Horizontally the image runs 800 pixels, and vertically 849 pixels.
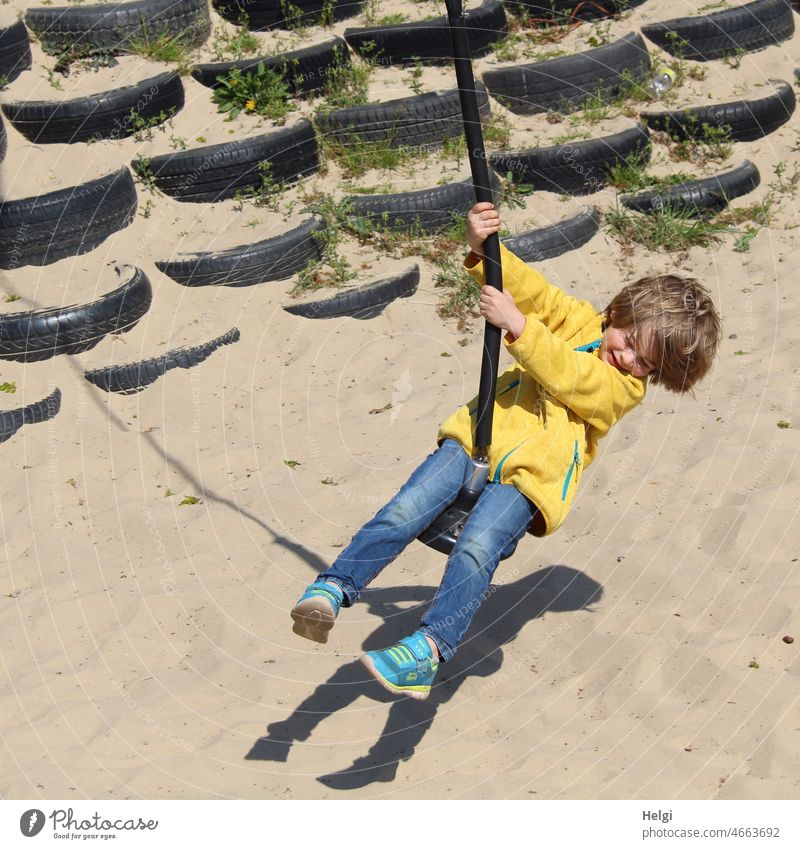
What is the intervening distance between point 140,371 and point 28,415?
689 millimetres

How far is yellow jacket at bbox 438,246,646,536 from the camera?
3.69 m

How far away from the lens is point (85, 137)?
7.75m

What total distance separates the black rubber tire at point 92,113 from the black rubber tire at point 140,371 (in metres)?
2.10

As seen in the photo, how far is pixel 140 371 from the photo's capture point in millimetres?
6484

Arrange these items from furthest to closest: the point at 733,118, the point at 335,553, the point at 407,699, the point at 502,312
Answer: the point at 733,118 < the point at 335,553 < the point at 407,699 < the point at 502,312

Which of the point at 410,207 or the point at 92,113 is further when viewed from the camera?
the point at 92,113

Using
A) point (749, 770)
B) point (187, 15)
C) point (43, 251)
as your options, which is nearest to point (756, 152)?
point (187, 15)

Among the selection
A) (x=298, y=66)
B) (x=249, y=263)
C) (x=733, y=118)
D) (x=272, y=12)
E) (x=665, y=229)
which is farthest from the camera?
(x=272, y=12)

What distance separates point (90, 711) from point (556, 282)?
4.10 m

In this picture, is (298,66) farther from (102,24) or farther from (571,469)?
(571,469)

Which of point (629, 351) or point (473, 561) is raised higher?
point (629, 351)

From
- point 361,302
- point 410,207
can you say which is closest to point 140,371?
point 361,302

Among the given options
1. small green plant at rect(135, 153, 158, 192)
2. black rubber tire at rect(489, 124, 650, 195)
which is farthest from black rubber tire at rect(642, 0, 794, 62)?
small green plant at rect(135, 153, 158, 192)

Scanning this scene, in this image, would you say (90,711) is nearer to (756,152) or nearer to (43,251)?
(43,251)
